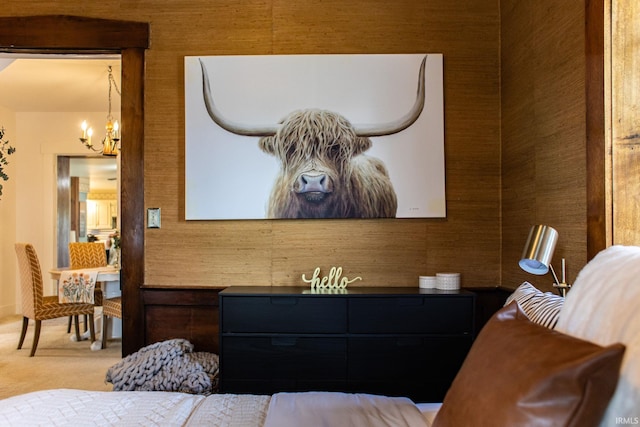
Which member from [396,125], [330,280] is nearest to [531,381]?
[330,280]

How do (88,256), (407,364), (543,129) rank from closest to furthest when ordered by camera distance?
(543,129) < (407,364) < (88,256)

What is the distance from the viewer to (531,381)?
0.82 m

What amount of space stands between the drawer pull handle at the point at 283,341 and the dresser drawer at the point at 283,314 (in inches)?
1.7

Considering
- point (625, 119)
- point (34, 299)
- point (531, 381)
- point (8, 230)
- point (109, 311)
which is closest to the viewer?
point (531, 381)

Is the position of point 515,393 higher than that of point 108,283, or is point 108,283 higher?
point 515,393

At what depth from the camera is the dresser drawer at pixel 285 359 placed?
7.80ft

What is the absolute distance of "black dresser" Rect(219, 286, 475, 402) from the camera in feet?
7.77

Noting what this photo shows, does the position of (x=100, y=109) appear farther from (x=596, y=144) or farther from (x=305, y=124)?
(x=596, y=144)

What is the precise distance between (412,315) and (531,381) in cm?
160

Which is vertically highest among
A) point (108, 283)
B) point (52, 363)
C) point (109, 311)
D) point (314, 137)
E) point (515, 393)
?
point (314, 137)

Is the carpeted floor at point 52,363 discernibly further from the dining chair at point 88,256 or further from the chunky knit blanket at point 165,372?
the chunky knit blanket at point 165,372

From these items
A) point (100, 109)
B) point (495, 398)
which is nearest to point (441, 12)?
point (495, 398)

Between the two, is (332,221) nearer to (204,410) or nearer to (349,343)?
(349,343)

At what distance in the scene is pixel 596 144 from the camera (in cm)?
176
